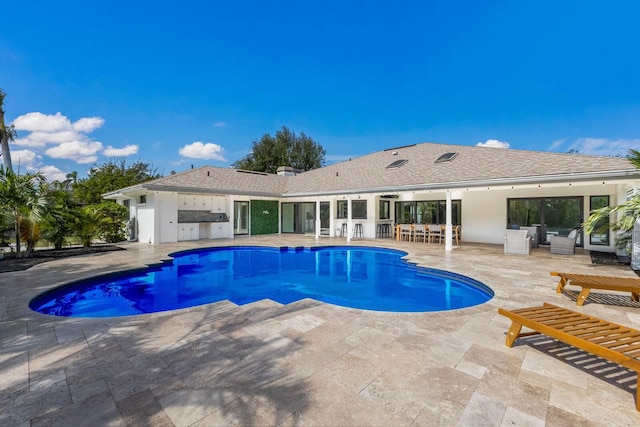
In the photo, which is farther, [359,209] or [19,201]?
[359,209]

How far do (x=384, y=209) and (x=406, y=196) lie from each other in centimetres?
145

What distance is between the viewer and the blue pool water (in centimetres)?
616

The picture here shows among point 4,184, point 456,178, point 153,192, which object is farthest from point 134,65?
point 456,178

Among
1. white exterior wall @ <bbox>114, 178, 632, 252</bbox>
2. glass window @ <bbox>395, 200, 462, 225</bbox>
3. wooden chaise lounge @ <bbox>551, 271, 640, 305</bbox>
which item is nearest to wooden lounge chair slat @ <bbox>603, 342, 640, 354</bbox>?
wooden chaise lounge @ <bbox>551, 271, 640, 305</bbox>

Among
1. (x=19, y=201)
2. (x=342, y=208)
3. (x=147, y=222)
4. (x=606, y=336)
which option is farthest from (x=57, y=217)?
(x=606, y=336)

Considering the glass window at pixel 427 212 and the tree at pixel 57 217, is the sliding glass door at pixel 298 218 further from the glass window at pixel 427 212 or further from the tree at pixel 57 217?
the tree at pixel 57 217

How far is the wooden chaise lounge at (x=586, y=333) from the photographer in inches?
99.1

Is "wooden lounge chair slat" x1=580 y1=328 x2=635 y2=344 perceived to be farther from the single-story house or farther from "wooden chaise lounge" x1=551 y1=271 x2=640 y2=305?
the single-story house

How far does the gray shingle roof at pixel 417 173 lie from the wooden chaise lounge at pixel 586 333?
23.9ft

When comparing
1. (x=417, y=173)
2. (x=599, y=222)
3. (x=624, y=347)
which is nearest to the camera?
(x=624, y=347)

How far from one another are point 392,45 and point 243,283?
17396mm

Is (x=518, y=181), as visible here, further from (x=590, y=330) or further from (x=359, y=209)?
(x=359, y=209)

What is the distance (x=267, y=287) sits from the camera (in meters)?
7.75

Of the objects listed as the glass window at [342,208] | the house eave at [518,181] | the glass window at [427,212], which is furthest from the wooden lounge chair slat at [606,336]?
the glass window at [342,208]
